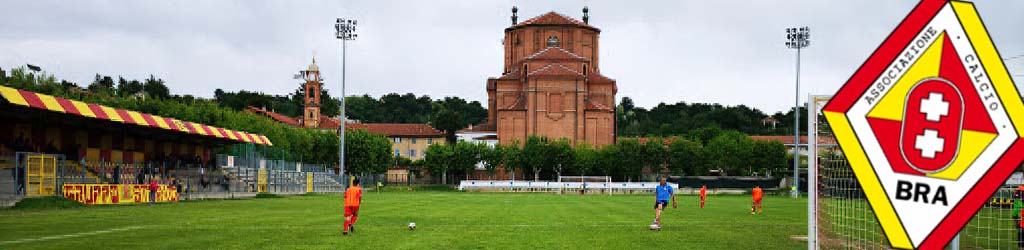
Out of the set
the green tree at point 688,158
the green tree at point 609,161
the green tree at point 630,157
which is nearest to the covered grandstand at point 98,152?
the green tree at point 609,161

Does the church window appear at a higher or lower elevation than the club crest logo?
higher

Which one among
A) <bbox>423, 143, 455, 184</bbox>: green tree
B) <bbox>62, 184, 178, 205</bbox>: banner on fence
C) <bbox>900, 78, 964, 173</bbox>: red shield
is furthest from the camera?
<bbox>423, 143, 455, 184</bbox>: green tree

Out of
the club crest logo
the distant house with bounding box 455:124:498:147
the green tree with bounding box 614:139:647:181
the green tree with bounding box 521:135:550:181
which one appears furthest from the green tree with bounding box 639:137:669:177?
the club crest logo

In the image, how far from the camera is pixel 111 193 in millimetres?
40312

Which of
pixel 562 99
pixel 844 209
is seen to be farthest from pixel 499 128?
pixel 844 209

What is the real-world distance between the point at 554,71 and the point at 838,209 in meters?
86.2

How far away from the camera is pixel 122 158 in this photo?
54.5 metres

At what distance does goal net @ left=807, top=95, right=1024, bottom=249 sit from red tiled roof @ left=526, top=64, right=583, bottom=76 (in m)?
81.2

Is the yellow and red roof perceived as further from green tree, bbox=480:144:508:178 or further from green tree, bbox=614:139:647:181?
green tree, bbox=614:139:647:181

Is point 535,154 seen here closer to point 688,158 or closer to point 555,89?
point 555,89

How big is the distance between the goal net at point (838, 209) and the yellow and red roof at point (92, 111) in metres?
29.7

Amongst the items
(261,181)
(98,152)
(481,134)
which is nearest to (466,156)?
(481,134)

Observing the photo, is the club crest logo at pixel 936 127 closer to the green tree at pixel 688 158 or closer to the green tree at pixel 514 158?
the green tree at pixel 688 158

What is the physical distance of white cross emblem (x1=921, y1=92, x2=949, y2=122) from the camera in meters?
5.05
